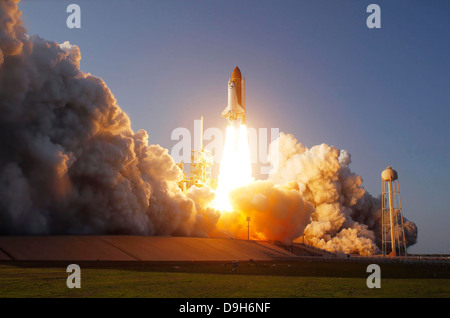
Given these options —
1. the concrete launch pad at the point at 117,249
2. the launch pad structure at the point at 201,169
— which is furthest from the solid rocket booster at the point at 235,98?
the concrete launch pad at the point at 117,249

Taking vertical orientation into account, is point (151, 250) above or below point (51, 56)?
below

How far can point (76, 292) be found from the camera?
16156 mm

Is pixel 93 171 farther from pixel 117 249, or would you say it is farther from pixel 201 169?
pixel 201 169

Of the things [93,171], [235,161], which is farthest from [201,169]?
→ [93,171]

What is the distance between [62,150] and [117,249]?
35.7 feet

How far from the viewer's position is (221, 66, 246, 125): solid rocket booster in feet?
242

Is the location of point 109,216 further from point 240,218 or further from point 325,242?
point 325,242

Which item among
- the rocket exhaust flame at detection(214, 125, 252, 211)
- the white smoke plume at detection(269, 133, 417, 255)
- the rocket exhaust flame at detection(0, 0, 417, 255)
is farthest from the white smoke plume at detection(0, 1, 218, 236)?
the white smoke plume at detection(269, 133, 417, 255)

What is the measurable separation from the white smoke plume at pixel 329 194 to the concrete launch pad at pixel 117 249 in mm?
27943

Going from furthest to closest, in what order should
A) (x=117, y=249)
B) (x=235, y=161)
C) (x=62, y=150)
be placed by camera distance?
(x=235, y=161) < (x=62, y=150) < (x=117, y=249)

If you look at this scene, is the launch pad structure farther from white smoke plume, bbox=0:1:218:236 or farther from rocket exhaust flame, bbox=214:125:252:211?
white smoke plume, bbox=0:1:218:236

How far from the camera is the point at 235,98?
73.7 metres

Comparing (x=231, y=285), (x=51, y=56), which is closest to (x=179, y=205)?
(x=51, y=56)
